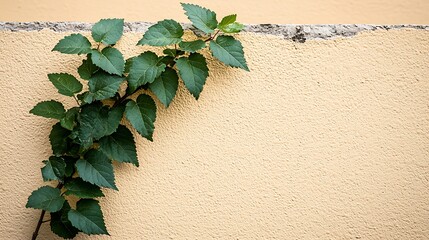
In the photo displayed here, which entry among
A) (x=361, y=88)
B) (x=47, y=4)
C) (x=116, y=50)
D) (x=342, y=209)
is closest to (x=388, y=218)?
(x=342, y=209)

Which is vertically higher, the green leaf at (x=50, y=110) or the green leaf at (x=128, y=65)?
the green leaf at (x=128, y=65)

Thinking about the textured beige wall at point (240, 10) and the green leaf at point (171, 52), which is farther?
the textured beige wall at point (240, 10)

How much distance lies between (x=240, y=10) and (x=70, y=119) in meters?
0.54

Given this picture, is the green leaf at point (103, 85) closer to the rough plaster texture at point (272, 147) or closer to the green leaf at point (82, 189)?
the rough plaster texture at point (272, 147)

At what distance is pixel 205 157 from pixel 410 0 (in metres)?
0.72

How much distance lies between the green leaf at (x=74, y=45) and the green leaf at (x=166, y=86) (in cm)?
18

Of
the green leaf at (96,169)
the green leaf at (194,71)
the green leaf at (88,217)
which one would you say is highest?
the green leaf at (194,71)

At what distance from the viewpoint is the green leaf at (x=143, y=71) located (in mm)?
842

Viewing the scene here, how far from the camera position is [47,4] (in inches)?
42.0

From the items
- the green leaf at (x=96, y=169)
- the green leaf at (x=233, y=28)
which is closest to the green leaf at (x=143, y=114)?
the green leaf at (x=96, y=169)

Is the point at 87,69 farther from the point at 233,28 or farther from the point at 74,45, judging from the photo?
the point at 233,28

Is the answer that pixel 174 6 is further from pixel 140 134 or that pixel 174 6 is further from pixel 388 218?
pixel 388 218

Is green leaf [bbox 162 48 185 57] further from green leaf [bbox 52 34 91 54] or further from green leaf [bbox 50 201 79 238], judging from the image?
green leaf [bbox 50 201 79 238]

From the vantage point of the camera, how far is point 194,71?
2.80 ft
